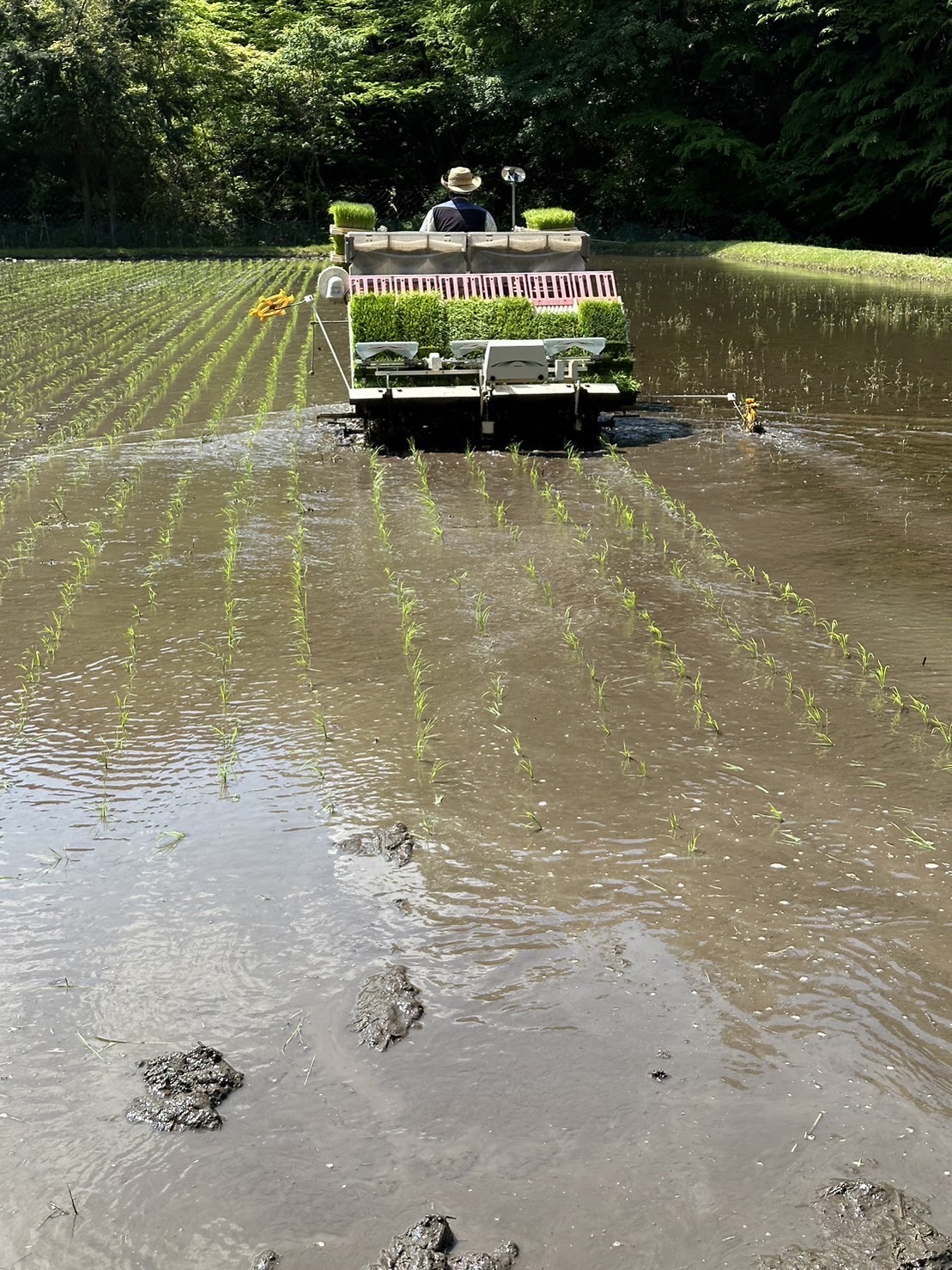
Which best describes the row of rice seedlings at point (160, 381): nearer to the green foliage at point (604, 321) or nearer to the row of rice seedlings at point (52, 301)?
the row of rice seedlings at point (52, 301)

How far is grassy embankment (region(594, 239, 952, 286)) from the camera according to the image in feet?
97.6

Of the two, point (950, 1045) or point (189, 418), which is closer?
point (950, 1045)

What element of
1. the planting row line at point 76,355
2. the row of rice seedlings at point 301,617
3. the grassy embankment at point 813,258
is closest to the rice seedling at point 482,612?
the row of rice seedlings at point 301,617

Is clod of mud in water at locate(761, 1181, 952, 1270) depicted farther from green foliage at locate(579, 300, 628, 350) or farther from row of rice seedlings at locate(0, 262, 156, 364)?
row of rice seedlings at locate(0, 262, 156, 364)

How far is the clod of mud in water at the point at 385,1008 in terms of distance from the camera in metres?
3.95

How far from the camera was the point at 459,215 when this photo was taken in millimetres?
14250

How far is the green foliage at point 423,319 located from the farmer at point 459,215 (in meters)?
1.39

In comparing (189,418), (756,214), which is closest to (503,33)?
(756,214)

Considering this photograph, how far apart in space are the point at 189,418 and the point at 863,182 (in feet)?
109

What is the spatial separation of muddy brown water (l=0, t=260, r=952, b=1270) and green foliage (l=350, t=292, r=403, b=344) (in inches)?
97.0

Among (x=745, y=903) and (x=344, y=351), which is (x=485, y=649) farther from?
(x=344, y=351)

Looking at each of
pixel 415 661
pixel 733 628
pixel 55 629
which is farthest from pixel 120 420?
pixel 733 628

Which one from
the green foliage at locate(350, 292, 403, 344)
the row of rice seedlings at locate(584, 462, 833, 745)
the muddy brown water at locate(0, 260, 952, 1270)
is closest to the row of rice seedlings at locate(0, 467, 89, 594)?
the muddy brown water at locate(0, 260, 952, 1270)

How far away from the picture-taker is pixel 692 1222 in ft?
10.6
